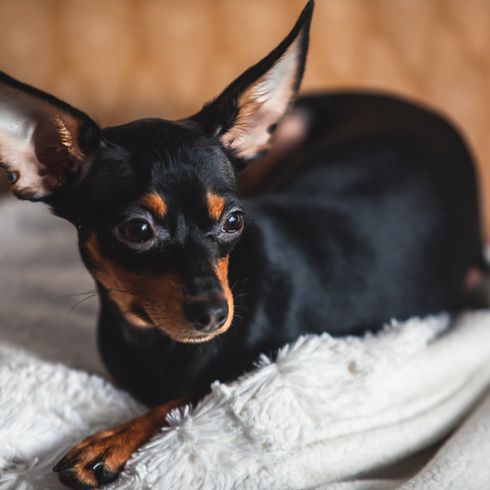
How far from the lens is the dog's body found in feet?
4.33

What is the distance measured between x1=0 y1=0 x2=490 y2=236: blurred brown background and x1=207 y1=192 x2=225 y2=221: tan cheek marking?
1230 mm

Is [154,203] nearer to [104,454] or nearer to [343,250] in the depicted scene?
[104,454]

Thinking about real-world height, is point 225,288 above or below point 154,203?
below

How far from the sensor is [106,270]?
46.3 inches

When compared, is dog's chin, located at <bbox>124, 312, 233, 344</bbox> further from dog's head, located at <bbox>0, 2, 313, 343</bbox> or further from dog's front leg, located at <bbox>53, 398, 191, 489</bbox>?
dog's front leg, located at <bbox>53, 398, 191, 489</bbox>

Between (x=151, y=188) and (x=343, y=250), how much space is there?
61cm

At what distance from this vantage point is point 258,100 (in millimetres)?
1221

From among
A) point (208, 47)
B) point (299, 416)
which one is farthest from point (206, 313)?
point (208, 47)

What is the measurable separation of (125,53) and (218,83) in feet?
1.11

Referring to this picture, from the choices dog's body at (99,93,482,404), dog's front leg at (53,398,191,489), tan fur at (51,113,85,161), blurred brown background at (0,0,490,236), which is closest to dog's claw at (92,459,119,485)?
dog's front leg at (53,398,191,489)

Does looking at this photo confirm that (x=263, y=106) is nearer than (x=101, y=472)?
No

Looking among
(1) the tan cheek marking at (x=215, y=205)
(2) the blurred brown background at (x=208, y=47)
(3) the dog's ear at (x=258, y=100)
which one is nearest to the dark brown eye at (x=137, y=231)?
(1) the tan cheek marking at (x=215, y=205)

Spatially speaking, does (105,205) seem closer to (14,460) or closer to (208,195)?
(208,195)

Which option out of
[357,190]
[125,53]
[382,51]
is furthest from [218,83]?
[357,190]
